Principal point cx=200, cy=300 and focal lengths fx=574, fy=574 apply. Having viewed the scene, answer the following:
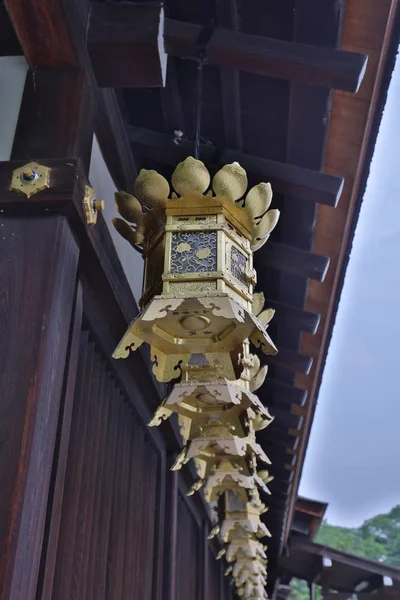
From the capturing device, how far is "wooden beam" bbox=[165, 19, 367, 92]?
2.90 metres

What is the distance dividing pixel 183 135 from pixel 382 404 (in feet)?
213

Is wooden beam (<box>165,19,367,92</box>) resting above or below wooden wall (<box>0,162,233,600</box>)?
above

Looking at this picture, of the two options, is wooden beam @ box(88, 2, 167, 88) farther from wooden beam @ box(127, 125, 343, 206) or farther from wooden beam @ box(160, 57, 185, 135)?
wooden beam @ box(127, 125, 343, 206)

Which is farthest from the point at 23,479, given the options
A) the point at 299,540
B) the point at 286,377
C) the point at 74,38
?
the point at 299,540

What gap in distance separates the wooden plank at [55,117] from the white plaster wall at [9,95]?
1.5 inches

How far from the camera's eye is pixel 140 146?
4.20 meters

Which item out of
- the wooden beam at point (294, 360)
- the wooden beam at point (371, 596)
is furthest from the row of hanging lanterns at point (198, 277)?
the wooden beam at point (371, 596)

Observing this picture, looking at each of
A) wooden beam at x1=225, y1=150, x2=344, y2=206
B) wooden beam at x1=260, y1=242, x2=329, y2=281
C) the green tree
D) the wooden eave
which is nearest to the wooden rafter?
wooden beam at x1=225, y1=150, x2=344, y2=206

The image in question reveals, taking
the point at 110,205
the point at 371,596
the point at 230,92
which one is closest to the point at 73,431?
the point at 110,205

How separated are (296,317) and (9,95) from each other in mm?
3425

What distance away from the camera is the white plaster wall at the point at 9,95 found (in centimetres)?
263

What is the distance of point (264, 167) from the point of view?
3.79 m

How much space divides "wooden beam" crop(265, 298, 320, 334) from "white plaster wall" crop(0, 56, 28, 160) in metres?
A: 3.22

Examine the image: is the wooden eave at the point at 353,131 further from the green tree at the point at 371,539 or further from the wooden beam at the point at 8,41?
the green tree at the point at 371,539
